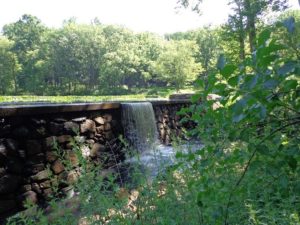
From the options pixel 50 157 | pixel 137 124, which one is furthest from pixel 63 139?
pixel 137 124

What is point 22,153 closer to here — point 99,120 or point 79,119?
point 79,119

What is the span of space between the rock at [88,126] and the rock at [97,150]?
0.28 m

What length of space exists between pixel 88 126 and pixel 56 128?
2.98 feet

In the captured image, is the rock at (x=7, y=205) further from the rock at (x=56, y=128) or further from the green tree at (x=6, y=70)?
the green tree at (x=6, y=70)

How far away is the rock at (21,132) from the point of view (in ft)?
13.2

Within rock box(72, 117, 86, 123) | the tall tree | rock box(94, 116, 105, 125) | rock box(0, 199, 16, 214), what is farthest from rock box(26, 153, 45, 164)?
the tall tree

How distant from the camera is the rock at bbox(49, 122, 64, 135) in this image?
4574 mm

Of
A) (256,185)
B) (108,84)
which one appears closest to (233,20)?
(256,185)

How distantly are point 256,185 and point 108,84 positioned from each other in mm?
52285

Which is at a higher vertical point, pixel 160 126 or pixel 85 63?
pixel 85 63

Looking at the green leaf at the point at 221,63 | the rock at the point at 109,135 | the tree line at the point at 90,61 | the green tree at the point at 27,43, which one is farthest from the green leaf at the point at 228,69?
the green tree at the point at 27,43

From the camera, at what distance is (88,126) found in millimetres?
5516

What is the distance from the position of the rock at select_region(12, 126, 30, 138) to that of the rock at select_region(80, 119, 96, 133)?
1228 mm

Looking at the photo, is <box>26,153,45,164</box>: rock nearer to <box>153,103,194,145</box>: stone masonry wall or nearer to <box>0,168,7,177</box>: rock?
<box>0,168,7,177</box>: rock
